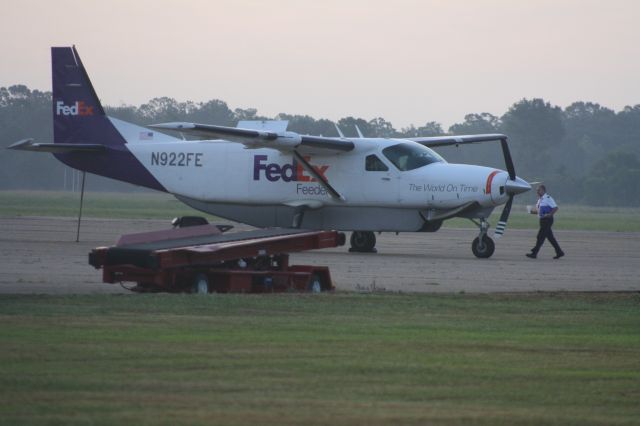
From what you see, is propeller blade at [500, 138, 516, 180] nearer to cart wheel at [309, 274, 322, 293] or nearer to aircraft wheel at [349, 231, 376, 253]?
aircraft wheel at [349, 231, 376, 253]

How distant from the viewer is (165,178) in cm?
3142

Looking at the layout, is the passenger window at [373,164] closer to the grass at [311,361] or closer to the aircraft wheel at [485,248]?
the aircraft wheel at [485,248]

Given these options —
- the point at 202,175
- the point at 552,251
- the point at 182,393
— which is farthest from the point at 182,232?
the point at 552,251

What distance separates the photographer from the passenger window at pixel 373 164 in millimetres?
28767

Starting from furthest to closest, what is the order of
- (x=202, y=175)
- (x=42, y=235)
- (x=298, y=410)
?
(x=42, y=235) → (x=202, y=175) → (x=298, y=410)

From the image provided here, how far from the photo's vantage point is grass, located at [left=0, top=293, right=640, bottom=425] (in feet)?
30.3

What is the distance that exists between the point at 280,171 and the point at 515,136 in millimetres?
109375

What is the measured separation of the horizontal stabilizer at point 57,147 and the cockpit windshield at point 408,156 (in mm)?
7546

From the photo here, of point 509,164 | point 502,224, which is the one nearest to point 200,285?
point 502,224

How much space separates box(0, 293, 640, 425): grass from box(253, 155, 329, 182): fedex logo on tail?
12840 millimetres

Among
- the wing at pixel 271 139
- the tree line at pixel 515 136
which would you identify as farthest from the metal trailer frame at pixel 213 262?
the tree line at pixel 515 136

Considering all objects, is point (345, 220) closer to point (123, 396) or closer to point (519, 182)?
point (519, 182)

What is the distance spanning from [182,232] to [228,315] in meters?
4.51


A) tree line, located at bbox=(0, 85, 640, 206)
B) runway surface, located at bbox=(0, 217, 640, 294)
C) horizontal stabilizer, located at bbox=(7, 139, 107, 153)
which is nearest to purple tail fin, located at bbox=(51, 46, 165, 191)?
horizontal stabilizer, located at bbox=(7, 139, 107, 153)
